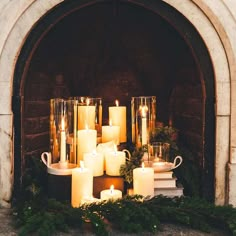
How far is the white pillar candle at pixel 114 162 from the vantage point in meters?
2.46

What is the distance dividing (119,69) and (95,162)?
1157 millimetres

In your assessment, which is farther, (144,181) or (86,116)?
(86,116)

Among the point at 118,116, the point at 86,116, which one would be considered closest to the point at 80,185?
the point at 86,116

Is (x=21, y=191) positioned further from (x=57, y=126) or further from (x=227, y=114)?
(x=227, y=114)

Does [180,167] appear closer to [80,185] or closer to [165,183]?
[165,183]

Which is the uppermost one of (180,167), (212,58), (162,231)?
(212,58)

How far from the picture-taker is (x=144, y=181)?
233cm

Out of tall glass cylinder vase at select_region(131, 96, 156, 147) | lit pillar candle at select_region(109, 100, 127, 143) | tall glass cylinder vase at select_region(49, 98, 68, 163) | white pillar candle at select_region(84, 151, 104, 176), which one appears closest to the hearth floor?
white pillar candle at select_region(84, 151, 104, 176)

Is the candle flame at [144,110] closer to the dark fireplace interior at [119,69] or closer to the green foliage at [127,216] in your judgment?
the dark fireplace interior at [119,69]

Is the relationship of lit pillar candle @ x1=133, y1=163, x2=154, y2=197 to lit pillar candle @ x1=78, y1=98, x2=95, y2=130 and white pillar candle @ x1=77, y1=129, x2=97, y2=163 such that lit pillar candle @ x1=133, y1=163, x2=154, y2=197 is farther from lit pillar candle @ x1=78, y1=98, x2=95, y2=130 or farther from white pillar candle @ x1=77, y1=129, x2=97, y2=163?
lit pillar candle @ x1=78, y1=98, x2=95, y2=130

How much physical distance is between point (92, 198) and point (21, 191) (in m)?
0.44

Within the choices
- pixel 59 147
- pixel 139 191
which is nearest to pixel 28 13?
pixel 59 147

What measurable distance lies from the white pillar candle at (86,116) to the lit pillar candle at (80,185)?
0.51 meters

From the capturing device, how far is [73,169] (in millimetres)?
2367
